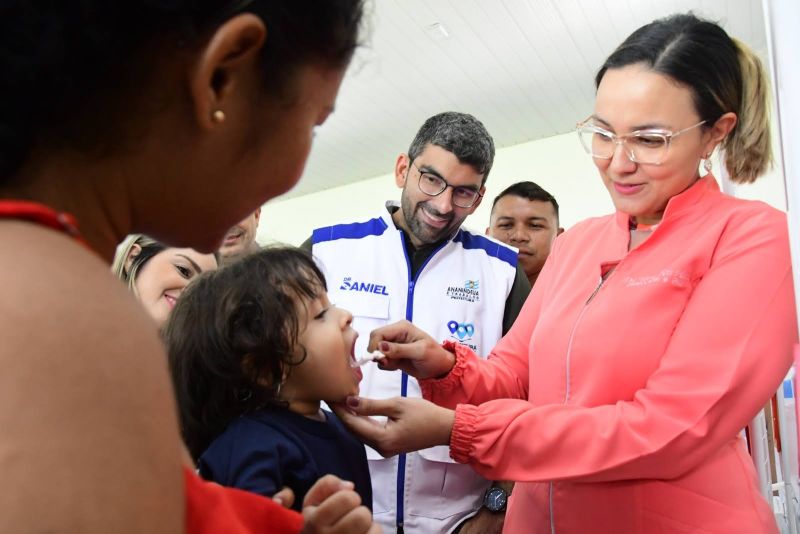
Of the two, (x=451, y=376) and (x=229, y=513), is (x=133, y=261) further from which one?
(x=229, y=513)

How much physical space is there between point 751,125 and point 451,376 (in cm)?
93

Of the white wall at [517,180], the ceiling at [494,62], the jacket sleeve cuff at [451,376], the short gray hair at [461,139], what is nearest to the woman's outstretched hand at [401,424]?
the jacket sleeve cuff at [451,376]

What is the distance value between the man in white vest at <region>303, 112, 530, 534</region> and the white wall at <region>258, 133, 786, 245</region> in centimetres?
473

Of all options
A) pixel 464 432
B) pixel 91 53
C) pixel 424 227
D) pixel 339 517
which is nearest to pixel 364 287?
pixel 424 227

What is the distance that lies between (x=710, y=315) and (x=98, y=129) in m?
1.14

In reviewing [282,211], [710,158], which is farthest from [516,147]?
[710,158]

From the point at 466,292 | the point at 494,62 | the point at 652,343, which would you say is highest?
the point at 494,62

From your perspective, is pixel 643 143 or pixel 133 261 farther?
pixel 133 261

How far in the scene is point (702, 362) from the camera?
1239 mm

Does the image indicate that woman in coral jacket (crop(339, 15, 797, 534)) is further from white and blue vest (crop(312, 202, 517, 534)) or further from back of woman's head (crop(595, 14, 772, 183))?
white and blue vest (crop(312, 202, 517, 534))

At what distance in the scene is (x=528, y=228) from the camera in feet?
12.8

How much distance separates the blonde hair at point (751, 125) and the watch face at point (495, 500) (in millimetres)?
1225

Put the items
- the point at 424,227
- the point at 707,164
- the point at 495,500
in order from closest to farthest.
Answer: the point at 707,164 → the point at 495,500 → the point at 424,227

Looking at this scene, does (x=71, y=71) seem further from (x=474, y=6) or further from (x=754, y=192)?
(x=754, y=192)
